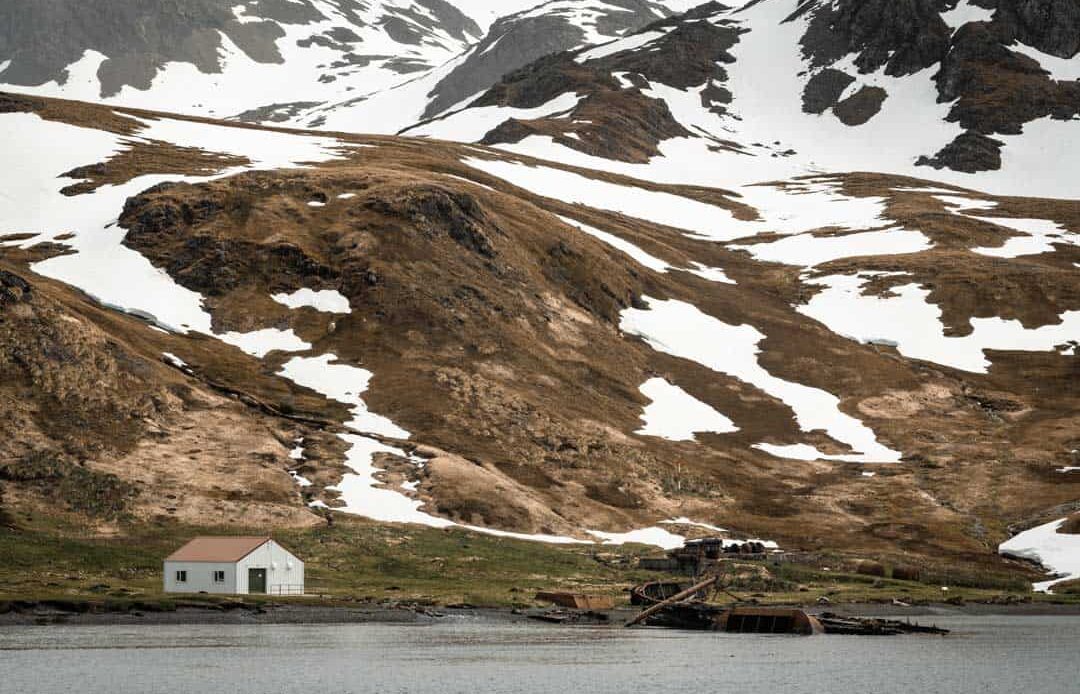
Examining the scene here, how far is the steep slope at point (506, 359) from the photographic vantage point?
381 feet

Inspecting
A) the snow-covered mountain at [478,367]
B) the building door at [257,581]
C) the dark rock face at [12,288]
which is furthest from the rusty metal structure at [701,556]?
the dark rock face at [12,288]

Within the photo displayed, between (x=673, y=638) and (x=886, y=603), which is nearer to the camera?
(x=673, y=638)

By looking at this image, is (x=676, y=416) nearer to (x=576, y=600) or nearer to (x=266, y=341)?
(x=266, y=341)

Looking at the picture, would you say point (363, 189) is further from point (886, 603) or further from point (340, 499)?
point (886, 603)

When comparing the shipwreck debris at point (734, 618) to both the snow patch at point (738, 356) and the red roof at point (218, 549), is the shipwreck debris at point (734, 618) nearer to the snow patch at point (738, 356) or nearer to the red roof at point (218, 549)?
the red roof at point (218, 549)

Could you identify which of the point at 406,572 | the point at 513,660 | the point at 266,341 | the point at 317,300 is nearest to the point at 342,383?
the point at 266,341

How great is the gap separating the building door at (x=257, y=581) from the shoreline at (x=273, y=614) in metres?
3.34

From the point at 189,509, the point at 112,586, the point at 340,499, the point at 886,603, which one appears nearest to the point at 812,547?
the point at 886,603

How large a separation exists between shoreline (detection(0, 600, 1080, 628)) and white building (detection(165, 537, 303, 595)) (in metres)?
2.81

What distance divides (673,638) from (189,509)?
129ft

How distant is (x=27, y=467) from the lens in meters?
101

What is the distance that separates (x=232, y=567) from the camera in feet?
282

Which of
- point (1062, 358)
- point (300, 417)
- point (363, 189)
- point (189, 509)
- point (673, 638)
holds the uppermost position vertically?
point (363, 189)

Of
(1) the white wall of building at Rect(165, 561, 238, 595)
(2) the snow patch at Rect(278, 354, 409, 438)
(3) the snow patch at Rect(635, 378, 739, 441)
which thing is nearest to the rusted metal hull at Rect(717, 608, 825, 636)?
(1) the white wall of building at Rect(165, 561, 238, 595)
